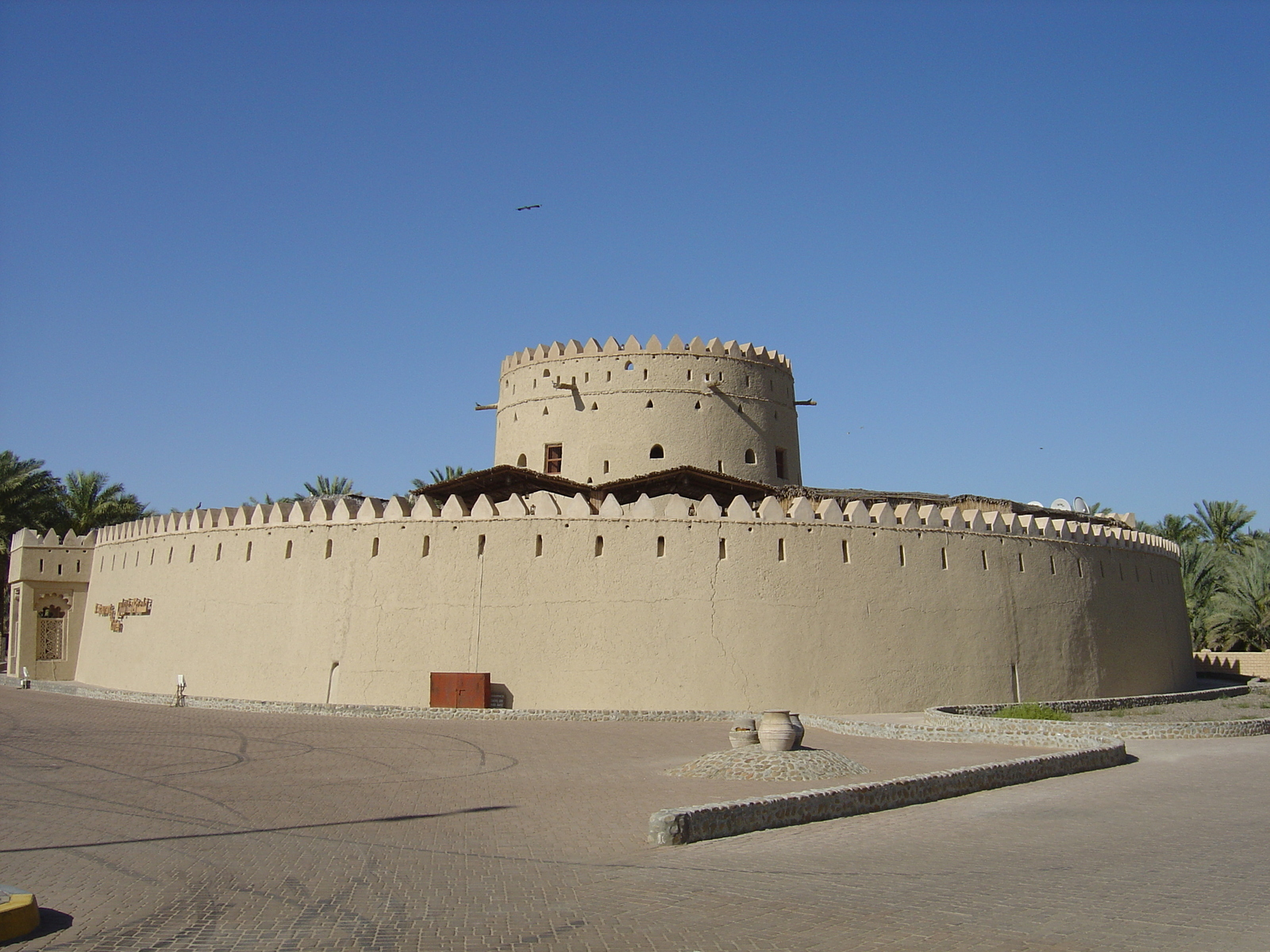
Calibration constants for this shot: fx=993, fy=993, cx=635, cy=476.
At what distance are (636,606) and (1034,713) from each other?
23.5 feet

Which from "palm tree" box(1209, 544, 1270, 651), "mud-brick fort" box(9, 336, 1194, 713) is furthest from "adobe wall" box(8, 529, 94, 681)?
"palm tree" box(1209, 544, 1270, 651)

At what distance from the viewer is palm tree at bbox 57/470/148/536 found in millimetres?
32812

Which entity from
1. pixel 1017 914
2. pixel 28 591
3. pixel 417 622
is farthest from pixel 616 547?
Result: pixel 28 591

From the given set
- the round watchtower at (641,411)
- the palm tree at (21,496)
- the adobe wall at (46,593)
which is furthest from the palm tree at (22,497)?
the round watchtower at (641,411)

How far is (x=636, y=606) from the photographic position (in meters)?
18.3

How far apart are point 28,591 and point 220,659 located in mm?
9374

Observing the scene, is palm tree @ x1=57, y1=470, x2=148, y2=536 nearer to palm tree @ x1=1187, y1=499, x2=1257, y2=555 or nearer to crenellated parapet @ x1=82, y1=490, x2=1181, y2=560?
crenellated parapet @ x1=82, y1=490, x2=1181, y2=560

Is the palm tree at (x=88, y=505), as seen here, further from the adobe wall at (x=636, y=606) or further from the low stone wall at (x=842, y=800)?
the low stone wall at (x=842, y=800)

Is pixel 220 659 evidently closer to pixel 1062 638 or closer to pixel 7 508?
pixel 7 508

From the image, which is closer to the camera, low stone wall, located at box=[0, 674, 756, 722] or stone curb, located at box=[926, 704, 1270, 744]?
stone curb, located at box=[926, 704, 1270, 744]

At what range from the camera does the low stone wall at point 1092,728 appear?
14312 millimetres

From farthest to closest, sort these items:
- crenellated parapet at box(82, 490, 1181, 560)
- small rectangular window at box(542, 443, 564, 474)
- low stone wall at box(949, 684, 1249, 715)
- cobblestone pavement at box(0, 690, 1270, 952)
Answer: small rectangular window at box(542, 443, 564, 474) < crenellated parapet at box(82, 490, 1181, 560) < low stone wall at box(949, 684, 1249, 715) < cobblestone pavement at box(0, 690, 1270, 952)

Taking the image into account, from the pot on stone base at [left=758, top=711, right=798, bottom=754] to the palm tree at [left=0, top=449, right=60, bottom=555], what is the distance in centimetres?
2602

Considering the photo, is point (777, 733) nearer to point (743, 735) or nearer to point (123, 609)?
point (743, 735)
